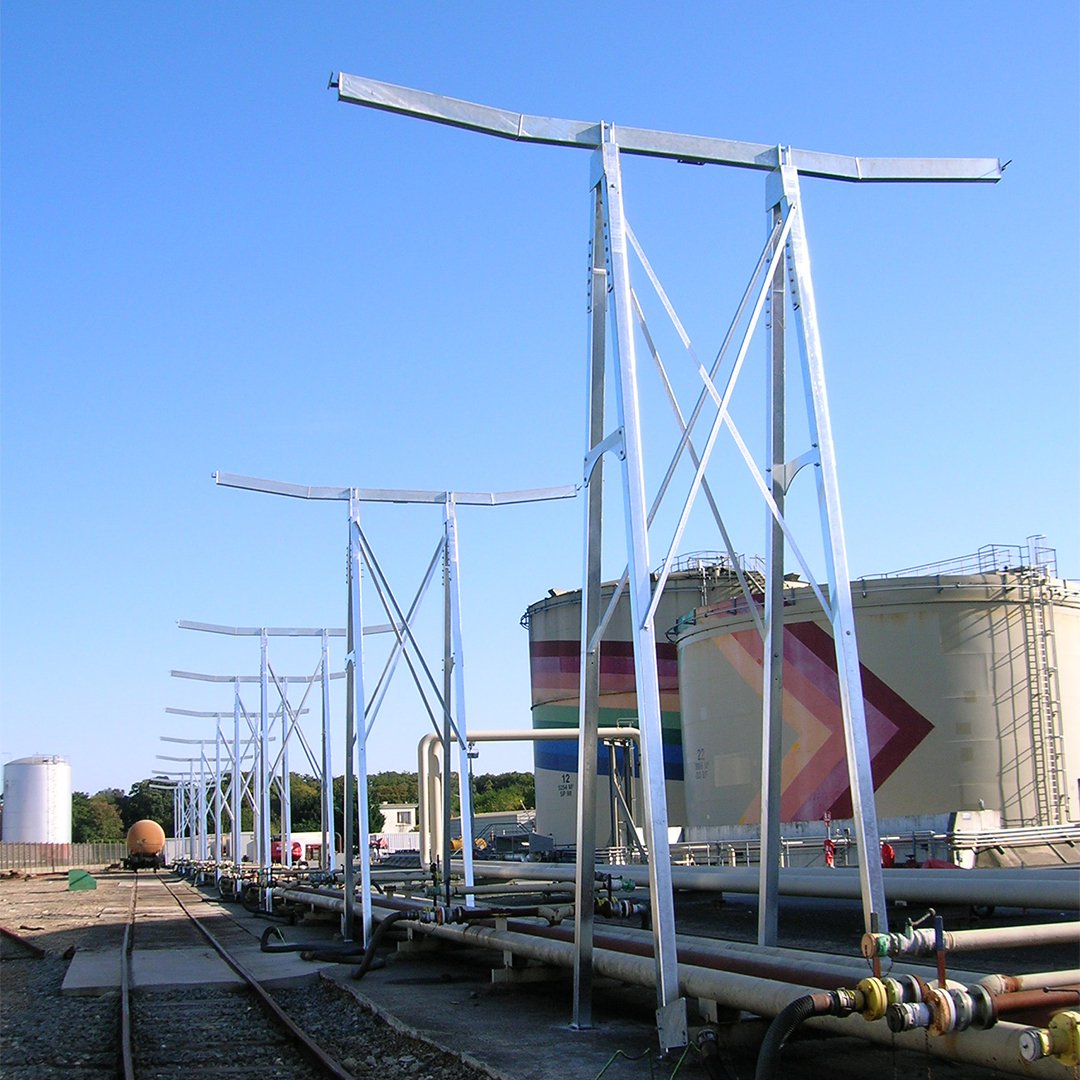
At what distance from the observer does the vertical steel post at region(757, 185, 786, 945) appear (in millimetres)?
10359

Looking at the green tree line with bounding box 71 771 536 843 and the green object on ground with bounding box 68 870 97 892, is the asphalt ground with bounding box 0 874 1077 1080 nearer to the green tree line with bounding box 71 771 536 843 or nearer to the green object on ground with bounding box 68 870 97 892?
the green object on ground with bounding box 68 870 97 892

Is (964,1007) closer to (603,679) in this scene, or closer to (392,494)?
(392,494)

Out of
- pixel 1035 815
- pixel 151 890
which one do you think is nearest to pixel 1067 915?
pixel 1035 815

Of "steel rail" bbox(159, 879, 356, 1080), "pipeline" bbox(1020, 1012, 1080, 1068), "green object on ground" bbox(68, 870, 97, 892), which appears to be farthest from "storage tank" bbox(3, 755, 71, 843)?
"pipeline" bbox(1020, 1012, 1080, 1068)

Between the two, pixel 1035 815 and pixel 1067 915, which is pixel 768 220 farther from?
pixel 1035 815

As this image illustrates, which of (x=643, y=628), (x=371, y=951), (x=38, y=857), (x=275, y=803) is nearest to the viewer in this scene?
(x=643, y=628)

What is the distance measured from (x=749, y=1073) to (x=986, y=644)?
23.6 meters

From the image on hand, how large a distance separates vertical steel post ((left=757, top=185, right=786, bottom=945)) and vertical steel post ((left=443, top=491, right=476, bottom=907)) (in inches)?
256

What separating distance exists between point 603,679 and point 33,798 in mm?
59773

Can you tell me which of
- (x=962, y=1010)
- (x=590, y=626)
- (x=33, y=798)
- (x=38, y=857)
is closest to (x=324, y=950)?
(x=590, y=626)

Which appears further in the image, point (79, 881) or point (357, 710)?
point (79, 881)

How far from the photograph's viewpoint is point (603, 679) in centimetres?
4988

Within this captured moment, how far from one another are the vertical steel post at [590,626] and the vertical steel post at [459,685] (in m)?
5.75

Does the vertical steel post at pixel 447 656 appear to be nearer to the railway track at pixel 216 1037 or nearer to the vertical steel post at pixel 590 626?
the railway track at pixel 216 1037
